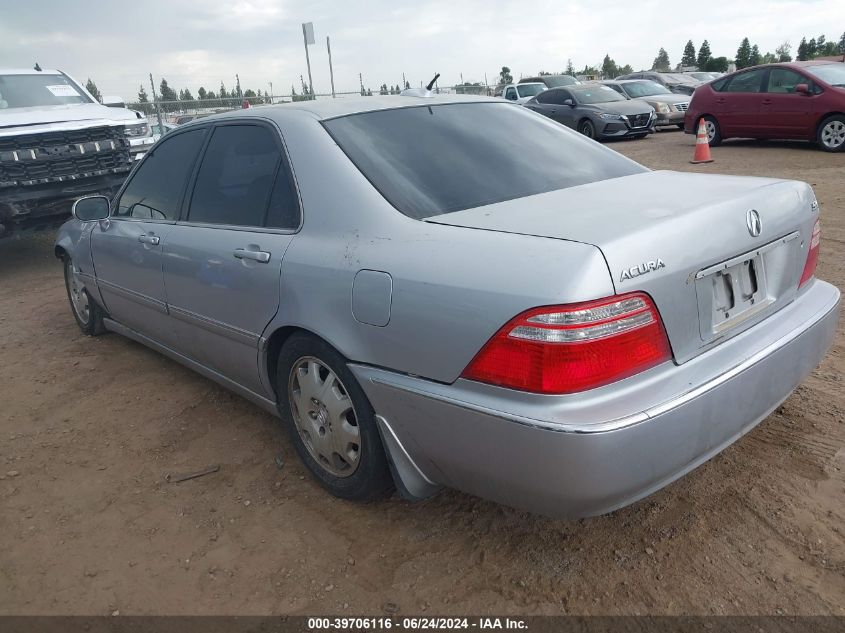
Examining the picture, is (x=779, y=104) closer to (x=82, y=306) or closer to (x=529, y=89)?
(x=529, y=89)

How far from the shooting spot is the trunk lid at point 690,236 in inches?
77.5

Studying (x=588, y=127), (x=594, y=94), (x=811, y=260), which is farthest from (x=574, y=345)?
(x=594, y=94)

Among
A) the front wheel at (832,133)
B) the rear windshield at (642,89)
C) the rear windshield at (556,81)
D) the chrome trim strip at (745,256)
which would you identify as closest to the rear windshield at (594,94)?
the rear windshield at (642,89)

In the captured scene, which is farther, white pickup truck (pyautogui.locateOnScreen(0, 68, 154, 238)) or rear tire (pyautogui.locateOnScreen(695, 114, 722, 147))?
rear tire (pyautogui.locateOnScreen(695, 114, 722, 147))

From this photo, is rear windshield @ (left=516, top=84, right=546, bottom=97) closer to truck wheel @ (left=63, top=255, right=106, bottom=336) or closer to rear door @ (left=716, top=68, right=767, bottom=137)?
rear door @ (left=716, top=68, right=767, bottom=137)

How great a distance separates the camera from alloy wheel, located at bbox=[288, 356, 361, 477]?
2604 mm

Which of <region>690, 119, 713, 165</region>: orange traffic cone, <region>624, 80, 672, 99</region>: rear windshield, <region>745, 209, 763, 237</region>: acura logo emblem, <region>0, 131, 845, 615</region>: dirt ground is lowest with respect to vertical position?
<region>0, 131, 845, 615</region>: dirt ground

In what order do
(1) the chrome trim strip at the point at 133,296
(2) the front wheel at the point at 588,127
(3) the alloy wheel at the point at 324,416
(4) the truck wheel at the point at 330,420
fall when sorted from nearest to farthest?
(4) the truck wheel at the point at 330,420, (3) the alloy wheel at the point at 324,416, (1) the chrome trim strip at the point at 133,296, (2) the front wheel at the point at 588,127

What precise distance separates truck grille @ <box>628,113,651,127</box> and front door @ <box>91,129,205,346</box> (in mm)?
13231

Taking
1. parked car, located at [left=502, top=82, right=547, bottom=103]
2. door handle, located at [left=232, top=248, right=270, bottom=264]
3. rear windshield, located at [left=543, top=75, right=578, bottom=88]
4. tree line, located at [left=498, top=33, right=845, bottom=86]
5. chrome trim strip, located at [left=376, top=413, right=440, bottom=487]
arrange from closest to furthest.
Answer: chrome trim strip, located at [left=376, top=413, right=440, bottom=487], door handle, located at [left=232, top=248, right=270, bottom=264], rear windshield, located at [left=543, top=75, right=578, bottom=88], parked car, located at [left=502, top=82, right=547, bottom=103], tree line, located at [left=498, top=33, right=845, bottom=86]

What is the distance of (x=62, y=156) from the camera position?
7.80 meters

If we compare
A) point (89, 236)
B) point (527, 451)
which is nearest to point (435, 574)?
point (527, 451)

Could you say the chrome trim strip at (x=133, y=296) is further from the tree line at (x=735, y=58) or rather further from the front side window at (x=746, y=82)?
the tree line at (x=735, y=58)

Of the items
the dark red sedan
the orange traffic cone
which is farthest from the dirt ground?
the dark red sedan
